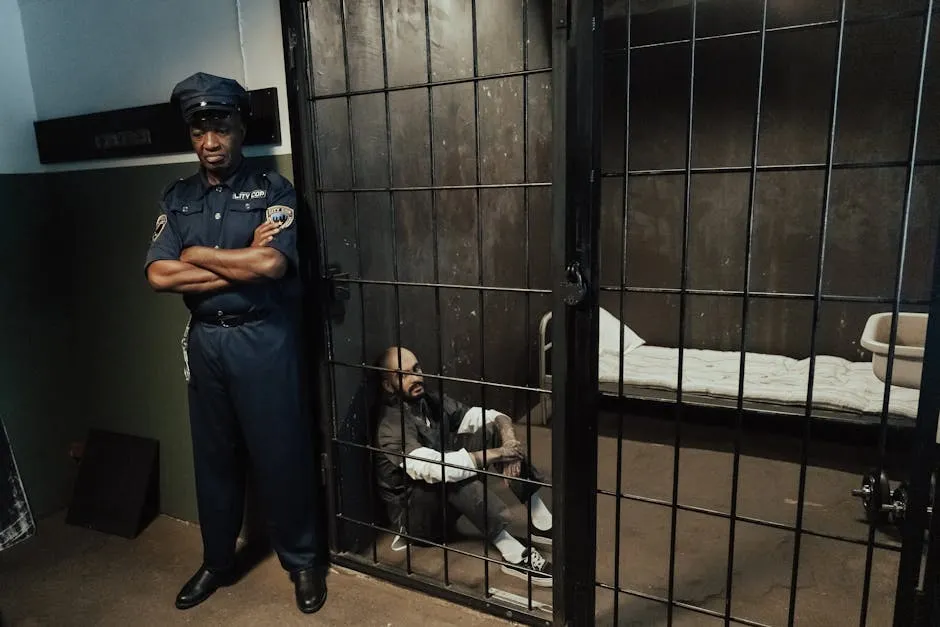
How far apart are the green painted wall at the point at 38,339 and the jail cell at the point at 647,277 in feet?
4.52

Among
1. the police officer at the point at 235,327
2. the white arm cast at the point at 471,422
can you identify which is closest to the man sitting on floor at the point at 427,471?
the white arm cast at the point at 471,422

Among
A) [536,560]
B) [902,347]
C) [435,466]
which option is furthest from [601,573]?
[902,347]

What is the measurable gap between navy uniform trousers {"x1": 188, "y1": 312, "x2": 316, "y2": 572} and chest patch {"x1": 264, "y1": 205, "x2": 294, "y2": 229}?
30 centimetres

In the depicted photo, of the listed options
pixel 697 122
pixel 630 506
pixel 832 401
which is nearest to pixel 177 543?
pixel 630 506

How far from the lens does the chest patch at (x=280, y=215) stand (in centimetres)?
190

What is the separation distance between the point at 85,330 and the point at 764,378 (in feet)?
11.0

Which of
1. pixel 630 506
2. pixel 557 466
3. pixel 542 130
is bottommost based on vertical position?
pixel 630 506

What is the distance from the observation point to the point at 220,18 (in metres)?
2.09

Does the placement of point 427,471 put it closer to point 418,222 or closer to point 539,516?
point 539,516

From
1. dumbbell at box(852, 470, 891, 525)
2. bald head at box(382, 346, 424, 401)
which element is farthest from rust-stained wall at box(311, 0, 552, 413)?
dumbbell at box(852, 470, 891, 525)

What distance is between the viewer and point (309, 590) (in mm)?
2107

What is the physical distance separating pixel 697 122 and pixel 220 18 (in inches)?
116

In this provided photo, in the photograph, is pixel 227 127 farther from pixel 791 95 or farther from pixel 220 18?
pixel 791 95

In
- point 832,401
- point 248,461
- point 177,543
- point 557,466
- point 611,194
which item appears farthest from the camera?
point 611,194
